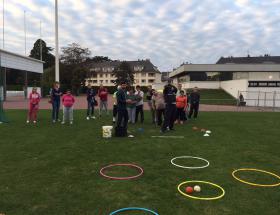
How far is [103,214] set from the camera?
4.37 meters

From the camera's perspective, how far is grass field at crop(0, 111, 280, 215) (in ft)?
15.4

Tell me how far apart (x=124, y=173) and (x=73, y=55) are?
73859 mm

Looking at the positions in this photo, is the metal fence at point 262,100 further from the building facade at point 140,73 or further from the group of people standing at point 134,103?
the building facade at point 140,73

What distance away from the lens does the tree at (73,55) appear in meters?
76.3

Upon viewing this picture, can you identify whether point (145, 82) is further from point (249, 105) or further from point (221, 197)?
point (221, 197)

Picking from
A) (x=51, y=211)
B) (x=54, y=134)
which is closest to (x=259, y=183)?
(x=51, y=211)

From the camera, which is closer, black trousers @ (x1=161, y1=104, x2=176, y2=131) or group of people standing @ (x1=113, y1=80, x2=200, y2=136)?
group of people standing @ (x1=113, y1=80, x2=200, y2=136)

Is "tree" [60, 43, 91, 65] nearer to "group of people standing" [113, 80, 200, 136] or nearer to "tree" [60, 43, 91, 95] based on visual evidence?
"tree" [60, 43, 91, 95]

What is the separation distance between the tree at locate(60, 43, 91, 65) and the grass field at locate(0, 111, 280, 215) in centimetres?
6772

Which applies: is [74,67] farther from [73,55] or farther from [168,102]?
[168,102]

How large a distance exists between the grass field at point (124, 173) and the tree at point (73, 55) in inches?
2666

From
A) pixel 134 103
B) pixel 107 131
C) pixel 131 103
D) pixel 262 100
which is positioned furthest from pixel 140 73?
pixel 107 131

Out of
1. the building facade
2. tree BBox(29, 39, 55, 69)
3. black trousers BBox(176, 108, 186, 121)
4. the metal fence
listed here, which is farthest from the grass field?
the building facade

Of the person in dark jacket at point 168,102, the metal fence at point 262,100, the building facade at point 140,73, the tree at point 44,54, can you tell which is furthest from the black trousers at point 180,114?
the building facade at point 140,73
